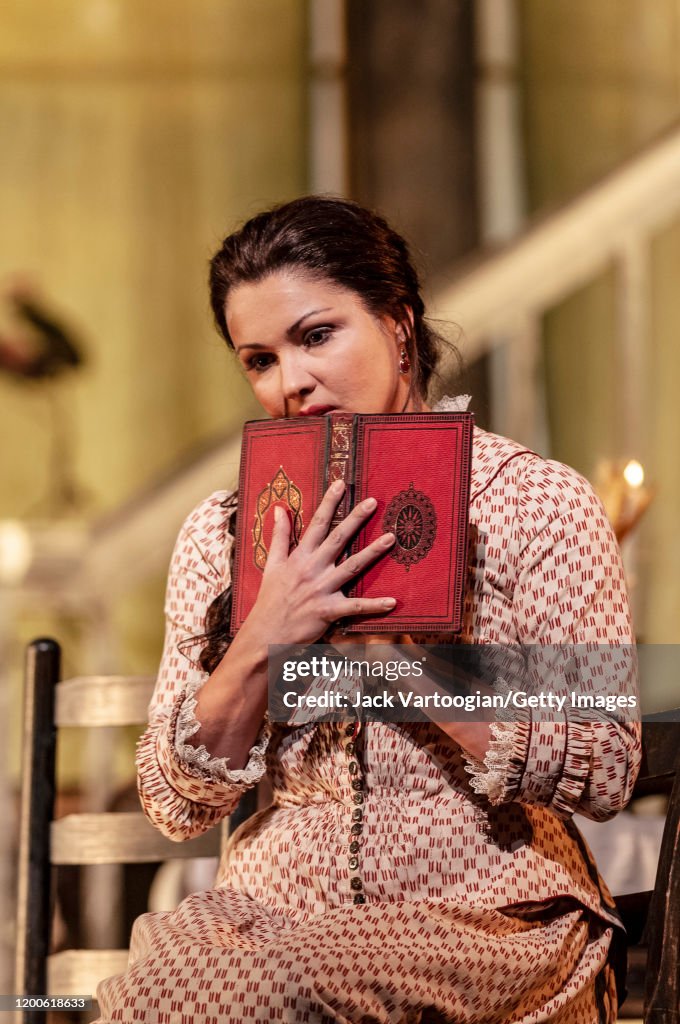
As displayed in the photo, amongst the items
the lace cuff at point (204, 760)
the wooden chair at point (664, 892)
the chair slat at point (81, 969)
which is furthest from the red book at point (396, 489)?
the chair slat at point (81, 969)

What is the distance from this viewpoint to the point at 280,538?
4.64 feet

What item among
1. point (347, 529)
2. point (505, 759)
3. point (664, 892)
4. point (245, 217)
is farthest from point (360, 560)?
point (245, 217)

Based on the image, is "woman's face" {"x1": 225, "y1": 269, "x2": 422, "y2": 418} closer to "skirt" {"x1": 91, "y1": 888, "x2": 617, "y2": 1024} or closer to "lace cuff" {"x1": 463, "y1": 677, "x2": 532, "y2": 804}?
"lace cuff" {"x1": 463, "y1": 677, "x2": 532, "y2": 804}

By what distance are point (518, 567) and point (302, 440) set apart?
29cm

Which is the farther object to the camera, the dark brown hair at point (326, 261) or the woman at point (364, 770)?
the dark brown hair at point (326, 261)

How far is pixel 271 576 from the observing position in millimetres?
1410

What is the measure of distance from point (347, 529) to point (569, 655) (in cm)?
28

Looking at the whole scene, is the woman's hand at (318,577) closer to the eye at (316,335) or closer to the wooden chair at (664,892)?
the eye at (316,335)

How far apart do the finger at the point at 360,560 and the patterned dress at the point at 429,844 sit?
19cm

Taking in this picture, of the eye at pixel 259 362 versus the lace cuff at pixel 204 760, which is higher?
the eye at pixel 259 362

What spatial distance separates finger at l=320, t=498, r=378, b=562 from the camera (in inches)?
53.7

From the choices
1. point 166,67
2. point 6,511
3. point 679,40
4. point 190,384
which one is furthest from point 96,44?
point 679,40

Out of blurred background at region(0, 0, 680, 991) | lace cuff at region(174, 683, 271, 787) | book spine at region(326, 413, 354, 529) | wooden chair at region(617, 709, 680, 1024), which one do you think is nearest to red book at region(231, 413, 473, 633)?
book spine at region(326, 413, 354, 529)

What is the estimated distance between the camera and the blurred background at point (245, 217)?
13.1ft
